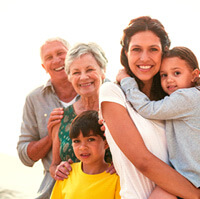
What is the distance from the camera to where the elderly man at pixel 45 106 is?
→ 4.16 m

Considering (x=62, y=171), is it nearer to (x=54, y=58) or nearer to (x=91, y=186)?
(x=91, y=186)

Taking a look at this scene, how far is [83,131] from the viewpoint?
3.20 metres

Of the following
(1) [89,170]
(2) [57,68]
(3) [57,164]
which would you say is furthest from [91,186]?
(2) [57,68]

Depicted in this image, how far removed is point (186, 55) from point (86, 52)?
1.20m

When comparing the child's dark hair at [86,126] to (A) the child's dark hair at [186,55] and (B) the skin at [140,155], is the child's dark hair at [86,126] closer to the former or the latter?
(B) the skin at [140,155]

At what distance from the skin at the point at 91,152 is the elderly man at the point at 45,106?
89cm

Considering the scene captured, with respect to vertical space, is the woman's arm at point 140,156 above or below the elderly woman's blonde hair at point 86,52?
below

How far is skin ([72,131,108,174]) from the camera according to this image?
3164mm

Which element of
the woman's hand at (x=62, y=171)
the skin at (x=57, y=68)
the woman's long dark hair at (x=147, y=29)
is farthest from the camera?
→ the skin at (x=57, y=68)

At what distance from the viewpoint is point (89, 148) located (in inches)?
124

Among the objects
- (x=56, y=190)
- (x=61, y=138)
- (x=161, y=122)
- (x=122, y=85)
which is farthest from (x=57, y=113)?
(x=161, y=122)

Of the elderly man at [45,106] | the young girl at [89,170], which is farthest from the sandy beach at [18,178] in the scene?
the young girl at [89,170]

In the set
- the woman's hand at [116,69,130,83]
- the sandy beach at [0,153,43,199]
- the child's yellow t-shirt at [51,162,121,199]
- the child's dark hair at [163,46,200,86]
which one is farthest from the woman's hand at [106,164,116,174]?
the sandy beach at [0,153,43,199]

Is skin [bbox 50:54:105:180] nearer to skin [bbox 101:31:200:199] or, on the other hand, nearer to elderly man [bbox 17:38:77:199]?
elderly man [bbox 17:38:77:199]
